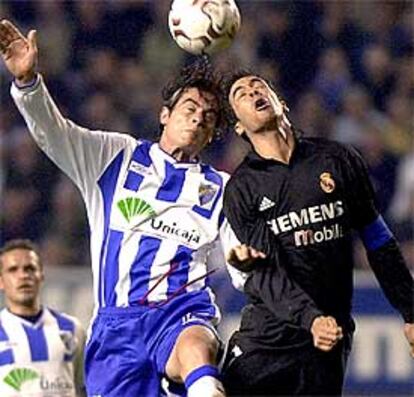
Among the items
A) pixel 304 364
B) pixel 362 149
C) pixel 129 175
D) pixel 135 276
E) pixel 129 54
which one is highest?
pixel 129 54

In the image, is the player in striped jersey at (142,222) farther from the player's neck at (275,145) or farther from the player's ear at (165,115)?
the player's neck at (275,145)

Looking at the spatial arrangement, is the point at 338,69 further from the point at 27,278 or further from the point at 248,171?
the point at 248,171

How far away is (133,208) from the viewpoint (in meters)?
6.41

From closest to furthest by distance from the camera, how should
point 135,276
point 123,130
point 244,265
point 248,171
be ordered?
point 244,265
point 248,171
point 135,276
point 123,130

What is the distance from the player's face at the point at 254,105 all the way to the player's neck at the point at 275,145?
32mm

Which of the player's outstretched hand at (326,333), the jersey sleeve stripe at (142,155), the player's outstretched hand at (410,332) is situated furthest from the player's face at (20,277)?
the player's outstretched hand at (326,333)

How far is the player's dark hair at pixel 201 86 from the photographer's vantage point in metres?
6.52

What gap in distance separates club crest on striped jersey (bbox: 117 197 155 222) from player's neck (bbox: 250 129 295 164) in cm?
62

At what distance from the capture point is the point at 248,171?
5957 millimetres

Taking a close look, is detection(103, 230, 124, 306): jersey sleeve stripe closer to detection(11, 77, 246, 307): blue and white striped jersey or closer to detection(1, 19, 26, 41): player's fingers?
detection(11, 77, 246, 307): blue and white striped jersey

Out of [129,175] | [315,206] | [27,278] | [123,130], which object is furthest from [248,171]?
[123,130]

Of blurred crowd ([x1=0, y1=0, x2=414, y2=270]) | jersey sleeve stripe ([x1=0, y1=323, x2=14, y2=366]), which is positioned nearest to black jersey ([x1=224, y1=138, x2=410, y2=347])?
jersey sleeve stripe ([x1=0, y1=323, x2=14, y2=366])

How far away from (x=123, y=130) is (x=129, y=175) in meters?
4.19

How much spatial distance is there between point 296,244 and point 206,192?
2.58ft
